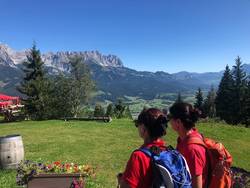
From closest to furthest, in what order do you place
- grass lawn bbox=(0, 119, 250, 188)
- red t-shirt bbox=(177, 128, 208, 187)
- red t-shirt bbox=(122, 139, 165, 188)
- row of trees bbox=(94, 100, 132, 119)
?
red t-shirt bbox=(122, 139, 165, 188) → red t-shirt bbox=(177, 128, 208, 187) → grass lawn bbox=(0, 119, 250, 188) → row of trees bbox=(94, 100, 132, 119)

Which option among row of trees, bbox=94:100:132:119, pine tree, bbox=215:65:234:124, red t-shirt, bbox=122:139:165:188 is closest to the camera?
red t-shirt, bbox=122:139:165:188

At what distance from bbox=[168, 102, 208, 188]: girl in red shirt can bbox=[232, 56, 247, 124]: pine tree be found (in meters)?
56.5

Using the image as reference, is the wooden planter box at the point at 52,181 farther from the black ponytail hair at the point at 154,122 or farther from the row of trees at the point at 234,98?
the row of trees at the point at 234,98

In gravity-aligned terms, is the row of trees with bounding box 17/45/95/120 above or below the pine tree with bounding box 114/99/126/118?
above

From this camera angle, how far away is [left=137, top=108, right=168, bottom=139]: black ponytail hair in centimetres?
376

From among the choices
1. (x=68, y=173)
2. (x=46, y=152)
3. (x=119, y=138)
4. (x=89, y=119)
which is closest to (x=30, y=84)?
(x=89, y=119)

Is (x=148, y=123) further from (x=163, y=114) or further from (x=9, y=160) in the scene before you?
(x=9, y=160)

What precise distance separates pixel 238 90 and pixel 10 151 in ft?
180

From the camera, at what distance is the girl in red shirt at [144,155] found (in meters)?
3.51

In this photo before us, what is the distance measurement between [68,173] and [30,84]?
104 ft

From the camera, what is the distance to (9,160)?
457 inches

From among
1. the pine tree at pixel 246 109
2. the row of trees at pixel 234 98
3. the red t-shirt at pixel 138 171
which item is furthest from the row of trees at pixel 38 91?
the red t-shirt at pixel 138 171

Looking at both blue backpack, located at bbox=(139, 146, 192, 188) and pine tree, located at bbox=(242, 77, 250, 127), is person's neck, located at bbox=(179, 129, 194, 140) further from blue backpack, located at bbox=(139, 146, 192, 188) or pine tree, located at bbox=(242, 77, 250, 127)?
pine tree, located at bbox=(242, 77, 250, 127)

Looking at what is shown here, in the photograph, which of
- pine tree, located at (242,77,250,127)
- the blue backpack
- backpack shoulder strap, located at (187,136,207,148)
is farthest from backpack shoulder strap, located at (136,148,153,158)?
pine tree, located at (242,77,250,127)
